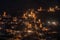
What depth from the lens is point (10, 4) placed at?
10.8ft

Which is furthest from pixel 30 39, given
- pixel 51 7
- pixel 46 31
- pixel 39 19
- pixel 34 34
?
pixel 51 7

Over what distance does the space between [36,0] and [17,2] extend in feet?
0.96

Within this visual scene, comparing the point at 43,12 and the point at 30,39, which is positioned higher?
the point at 43,12

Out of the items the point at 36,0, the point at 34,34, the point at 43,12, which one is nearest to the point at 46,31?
the point at 34,34

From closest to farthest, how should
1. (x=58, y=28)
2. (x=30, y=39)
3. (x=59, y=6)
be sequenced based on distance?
1. (x=30, y=39)
2. (x=58, y=28)
3. (x=59, y=6)

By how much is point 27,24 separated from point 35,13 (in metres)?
0.25

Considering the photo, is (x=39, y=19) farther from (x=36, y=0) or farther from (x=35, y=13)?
(x=36, y=0)

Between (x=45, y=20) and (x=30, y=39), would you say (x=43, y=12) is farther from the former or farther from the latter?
(x=30, y=39)

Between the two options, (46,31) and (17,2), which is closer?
(46,31)

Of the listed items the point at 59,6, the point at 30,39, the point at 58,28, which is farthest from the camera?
the point at 59,6

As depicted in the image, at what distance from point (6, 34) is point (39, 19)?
538 mm

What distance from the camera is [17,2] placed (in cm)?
330

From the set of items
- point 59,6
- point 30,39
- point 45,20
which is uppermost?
point 59,6

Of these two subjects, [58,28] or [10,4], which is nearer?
[58,28]
